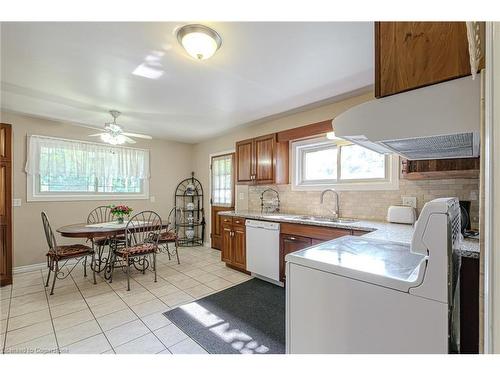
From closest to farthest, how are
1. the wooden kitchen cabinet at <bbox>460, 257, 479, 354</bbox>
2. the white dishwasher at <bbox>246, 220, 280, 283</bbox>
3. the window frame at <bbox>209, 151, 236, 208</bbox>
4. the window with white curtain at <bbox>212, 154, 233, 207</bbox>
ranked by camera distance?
the wooden kitchen cabinet at <bbox>460, 257, 479, 354</bbox> < the white dishwasher at <bbox>246, 220, 280, 283</bbox> < the window frame at <bbox>209, 151, 236, 208</bbox> < the window with white curtain at <bbox>212, 154, 233, 207</bbox>

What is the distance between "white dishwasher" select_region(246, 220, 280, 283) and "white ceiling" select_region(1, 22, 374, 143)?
65.2 inches

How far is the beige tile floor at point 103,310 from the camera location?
1.80 meters

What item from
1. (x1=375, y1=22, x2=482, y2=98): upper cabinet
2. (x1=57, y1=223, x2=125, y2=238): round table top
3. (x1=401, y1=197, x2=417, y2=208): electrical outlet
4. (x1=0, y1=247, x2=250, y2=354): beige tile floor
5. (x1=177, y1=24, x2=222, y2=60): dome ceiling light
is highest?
(x1=177, y1=24, x2=222, y2=60): dome ceiling light

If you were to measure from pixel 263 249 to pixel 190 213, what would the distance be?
112 inches

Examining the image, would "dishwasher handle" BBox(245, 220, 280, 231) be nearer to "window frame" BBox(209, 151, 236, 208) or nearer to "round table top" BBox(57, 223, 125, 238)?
"window frame" BBox(209, 151, 236, 208)

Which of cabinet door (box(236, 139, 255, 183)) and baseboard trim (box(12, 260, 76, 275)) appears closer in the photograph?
baseboard trim (box(12, 260, 76, 275))

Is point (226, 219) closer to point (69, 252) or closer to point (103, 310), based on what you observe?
point (103, 310)

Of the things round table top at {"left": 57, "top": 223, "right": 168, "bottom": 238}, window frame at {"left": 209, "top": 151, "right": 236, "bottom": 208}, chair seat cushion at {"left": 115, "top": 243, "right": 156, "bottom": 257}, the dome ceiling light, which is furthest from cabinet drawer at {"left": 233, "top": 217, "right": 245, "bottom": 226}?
the dome ceiling light

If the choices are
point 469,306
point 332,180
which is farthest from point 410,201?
point 469,306

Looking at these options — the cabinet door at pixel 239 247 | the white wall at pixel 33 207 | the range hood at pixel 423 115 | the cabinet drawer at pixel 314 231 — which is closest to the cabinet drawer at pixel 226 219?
the cabinet door at pixel 239 247

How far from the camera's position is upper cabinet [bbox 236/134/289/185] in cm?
347

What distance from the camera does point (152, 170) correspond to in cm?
490

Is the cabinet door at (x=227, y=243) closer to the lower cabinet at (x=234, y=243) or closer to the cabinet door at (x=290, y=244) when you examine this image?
the lower cabinet at (x=234, y=243)
